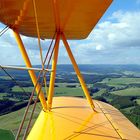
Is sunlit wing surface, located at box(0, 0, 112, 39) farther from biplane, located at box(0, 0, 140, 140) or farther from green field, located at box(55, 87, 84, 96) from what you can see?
green field, located at box(55, 87, 84, 96)

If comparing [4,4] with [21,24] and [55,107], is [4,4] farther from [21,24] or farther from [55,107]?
[55,107]

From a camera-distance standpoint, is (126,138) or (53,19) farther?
(53,19)

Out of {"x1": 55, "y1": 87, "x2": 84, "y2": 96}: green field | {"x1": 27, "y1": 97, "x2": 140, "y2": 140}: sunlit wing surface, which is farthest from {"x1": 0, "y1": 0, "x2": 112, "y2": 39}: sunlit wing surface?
{"x1": 55, "y1": 87, "x2": 84, "y2": 96}: green field

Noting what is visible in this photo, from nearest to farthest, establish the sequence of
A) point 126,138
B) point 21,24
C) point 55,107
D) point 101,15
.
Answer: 1. point 126,138
2. point 101,15
3. point 21,24
4. point 55,107

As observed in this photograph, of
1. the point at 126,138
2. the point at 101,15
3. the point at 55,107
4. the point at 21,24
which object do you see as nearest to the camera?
the point at 126,138

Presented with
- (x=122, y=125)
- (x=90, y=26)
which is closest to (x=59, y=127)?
(x=122, y=125)

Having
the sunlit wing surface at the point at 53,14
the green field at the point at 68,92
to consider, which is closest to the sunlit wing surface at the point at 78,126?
the sunlit wing surface at the point at 53,14

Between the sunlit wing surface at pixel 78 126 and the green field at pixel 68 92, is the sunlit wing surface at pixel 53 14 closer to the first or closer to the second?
the sunlit wing surface at pixel 78 126

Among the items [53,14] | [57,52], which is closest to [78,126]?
[57,52]

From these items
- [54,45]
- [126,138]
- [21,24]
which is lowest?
[126,138]
